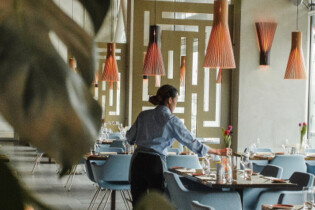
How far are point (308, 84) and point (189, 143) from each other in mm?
5831

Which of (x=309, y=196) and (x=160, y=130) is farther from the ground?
(x=160, y=130)

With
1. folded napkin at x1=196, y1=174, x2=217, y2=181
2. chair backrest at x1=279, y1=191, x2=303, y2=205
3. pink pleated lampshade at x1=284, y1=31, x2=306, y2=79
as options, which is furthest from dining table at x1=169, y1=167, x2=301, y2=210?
pink pleated lampshade at x1=284, y1=31, x2=306, y2=79

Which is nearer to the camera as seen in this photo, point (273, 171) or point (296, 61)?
point (273, 171)

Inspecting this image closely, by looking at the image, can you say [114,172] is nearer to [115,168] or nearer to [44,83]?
[115,168]

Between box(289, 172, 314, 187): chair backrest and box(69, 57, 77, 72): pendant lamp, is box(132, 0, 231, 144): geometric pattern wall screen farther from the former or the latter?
box(69, 57, 77, 72): pendant lamp

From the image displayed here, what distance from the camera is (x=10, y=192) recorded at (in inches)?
7.6

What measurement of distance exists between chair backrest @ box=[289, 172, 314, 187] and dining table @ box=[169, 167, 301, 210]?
74 millimetres

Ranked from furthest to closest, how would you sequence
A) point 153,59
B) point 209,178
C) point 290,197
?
point 153,59 < point 209,178 < point 290,197

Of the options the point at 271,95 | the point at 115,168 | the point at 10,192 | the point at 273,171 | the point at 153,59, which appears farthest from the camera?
the point at 271,95

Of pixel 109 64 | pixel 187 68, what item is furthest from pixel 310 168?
pixel 109 64

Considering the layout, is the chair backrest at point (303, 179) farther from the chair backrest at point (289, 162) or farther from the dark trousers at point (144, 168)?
the dark trousers at point (144, 168)

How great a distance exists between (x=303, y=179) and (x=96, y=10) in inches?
214

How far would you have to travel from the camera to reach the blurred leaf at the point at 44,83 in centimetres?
20

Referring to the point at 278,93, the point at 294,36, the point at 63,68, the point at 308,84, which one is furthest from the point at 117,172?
the point at 63,68
